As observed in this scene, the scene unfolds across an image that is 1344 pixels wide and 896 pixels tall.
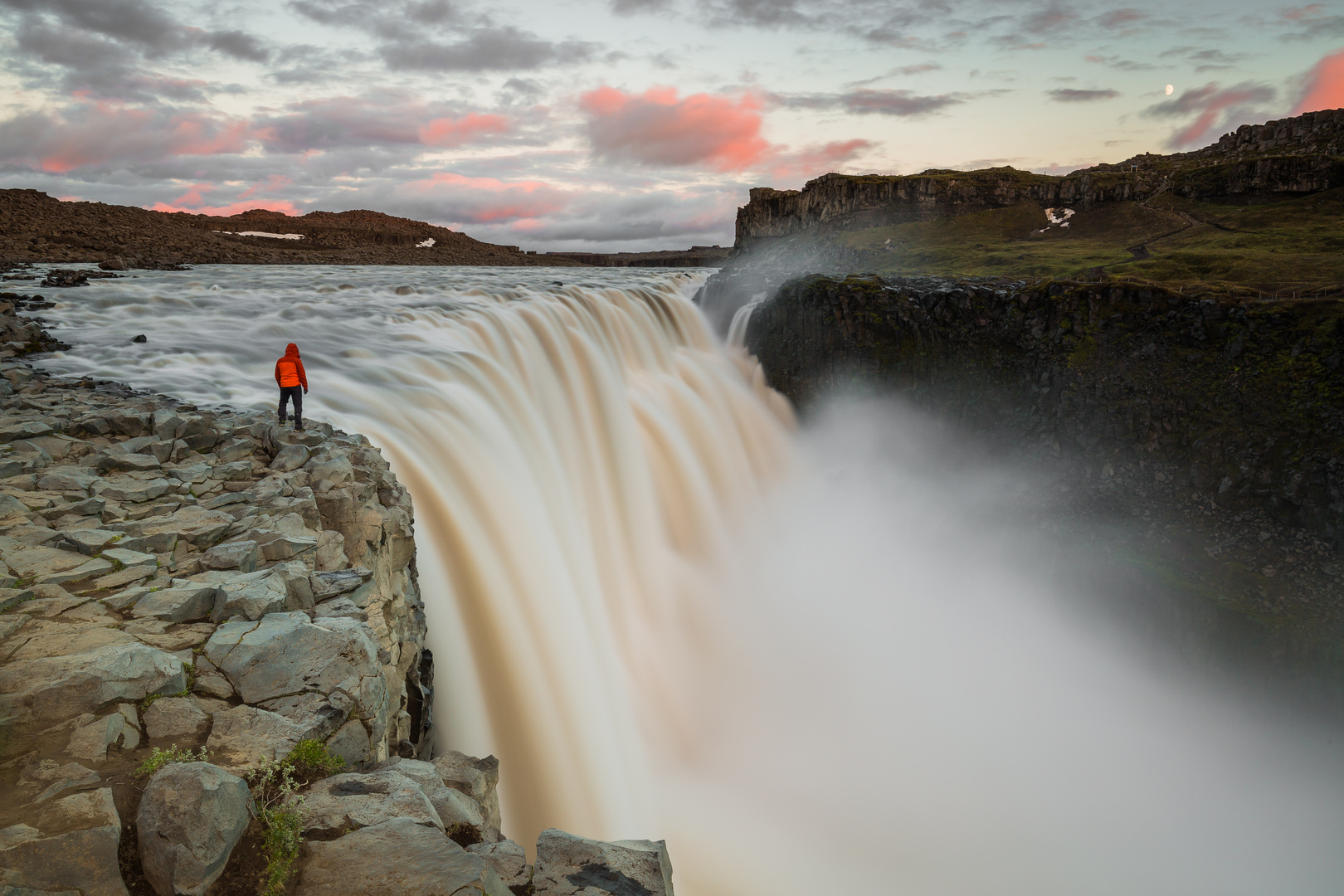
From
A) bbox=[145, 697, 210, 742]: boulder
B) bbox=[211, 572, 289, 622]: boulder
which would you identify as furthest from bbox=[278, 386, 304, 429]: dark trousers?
bbox=[145, 697, 210, 742]: boulder

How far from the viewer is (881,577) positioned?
1006 inches

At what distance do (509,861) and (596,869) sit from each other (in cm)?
62

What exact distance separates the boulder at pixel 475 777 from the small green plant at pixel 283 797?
4.64ft

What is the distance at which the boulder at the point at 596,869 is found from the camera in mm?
4316

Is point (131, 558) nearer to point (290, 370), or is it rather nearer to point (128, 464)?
point (128, 464)

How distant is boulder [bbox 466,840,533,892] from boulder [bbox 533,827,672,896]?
10cm

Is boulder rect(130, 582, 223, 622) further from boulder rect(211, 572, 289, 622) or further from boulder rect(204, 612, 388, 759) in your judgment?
boulder rect(204, 612, 388, 759)

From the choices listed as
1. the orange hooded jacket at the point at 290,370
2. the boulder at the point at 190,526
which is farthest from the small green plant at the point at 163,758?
the orange hooded jacket at the point at 290,370

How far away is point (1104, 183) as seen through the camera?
62031mm

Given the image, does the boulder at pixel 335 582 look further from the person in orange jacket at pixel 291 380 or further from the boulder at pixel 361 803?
the person in orange jacket at pixel 291 380

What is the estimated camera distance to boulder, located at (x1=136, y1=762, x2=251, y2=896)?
3340mm

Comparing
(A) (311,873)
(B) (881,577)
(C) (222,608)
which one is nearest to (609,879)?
(A) (311,873)

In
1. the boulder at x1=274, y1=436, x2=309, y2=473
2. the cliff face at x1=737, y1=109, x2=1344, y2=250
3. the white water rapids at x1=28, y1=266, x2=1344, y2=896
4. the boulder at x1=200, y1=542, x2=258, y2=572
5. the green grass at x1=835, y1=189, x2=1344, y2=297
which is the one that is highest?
the cliff face at x1=737, y1=109, x2=1344, y2=250

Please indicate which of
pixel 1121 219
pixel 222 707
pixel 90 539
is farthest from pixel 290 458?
pixel 1121 219
